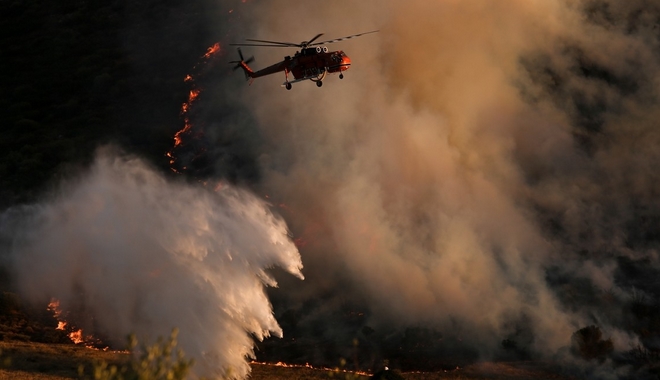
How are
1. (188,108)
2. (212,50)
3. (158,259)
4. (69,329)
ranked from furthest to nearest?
(212,50), (188,108), (158,259), (69,329)

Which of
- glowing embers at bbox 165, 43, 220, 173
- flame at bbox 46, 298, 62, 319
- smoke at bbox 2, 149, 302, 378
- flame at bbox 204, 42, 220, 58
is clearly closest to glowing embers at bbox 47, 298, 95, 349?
flame at bbox 46, 298, 62, 319

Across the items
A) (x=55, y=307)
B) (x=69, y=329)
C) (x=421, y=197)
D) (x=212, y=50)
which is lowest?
(x=69, y=329)

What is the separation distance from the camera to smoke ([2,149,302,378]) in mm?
55094

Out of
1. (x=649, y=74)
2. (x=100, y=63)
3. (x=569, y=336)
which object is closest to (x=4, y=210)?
(x=100, y=63)

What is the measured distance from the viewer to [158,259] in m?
62.3

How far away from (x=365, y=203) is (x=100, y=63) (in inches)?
2534

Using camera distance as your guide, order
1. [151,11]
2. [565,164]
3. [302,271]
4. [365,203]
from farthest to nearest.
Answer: [151,11]
[565,164]
[365,203]
[302,271]

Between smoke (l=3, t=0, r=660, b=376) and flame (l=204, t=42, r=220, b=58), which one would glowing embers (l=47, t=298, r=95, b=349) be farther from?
flame (l=204, t=42, r=220, b=58)

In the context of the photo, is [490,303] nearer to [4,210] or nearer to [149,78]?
[4,210]

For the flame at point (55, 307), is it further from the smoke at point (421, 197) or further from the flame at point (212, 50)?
the flame at point (212, 50)

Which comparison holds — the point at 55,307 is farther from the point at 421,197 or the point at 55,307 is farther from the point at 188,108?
the point at 188,108

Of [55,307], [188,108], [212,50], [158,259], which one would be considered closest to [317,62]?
[158,259]

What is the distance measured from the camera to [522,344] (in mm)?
60188

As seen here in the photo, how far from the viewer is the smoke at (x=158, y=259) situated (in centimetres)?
5509
